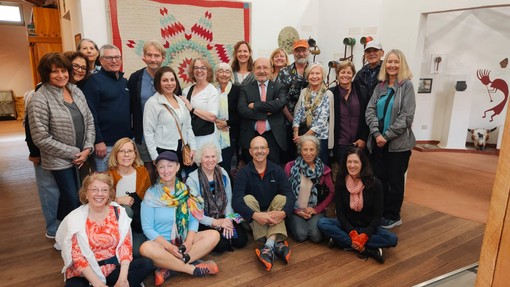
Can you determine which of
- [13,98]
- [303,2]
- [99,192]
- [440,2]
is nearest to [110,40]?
[99,192]

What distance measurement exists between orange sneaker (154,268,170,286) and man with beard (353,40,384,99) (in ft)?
7.75

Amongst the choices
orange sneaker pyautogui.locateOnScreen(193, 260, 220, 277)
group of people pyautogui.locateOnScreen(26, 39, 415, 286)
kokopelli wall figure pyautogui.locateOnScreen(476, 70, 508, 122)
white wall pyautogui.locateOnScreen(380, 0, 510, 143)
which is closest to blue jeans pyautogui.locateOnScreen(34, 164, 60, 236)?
group of people pyautogui.locateOnScreen(26, 39, 415, 286)

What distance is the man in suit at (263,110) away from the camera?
120 inches

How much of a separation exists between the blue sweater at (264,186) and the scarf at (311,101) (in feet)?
2.08

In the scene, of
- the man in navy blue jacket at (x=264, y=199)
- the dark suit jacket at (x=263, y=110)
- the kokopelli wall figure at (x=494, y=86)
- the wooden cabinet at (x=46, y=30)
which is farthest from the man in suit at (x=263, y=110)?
the wooden cabinet at (x=46, y=30)

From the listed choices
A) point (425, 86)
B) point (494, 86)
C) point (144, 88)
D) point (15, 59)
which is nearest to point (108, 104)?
point (144, 88)

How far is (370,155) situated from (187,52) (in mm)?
2690

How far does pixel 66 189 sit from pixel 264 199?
5.01 feet

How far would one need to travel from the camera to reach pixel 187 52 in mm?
4469

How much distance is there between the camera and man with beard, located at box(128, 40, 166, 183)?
276 centimetres

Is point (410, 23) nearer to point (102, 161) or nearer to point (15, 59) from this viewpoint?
point (102, 161)

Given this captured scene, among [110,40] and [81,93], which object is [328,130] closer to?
[81,93]

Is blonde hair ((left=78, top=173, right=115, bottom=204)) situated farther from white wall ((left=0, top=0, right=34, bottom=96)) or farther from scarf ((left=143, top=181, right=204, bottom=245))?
white wall ((left=0, top=0, right=34, bottom=96))

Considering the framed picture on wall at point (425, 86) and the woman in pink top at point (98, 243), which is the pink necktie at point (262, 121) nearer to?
the woman in pink top at point (98, 243)
